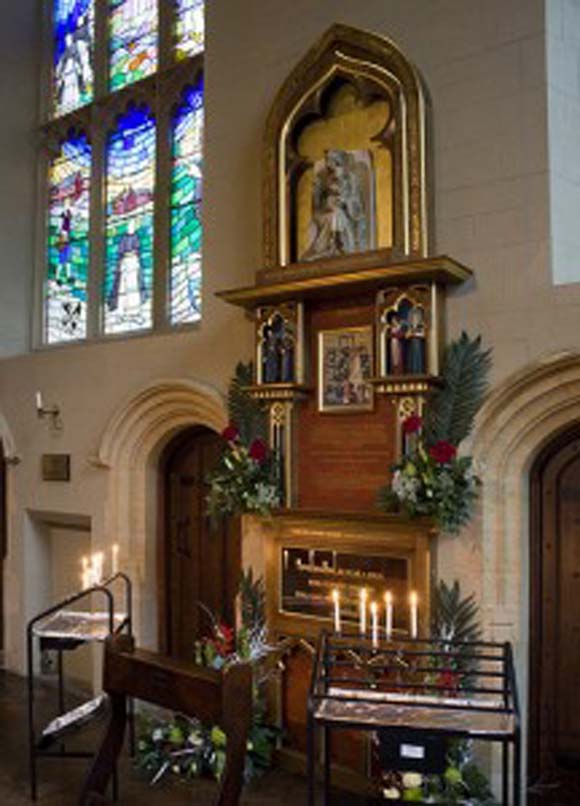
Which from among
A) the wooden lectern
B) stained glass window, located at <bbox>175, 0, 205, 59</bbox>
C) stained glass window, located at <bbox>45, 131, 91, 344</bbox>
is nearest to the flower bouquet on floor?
the wooden lectern

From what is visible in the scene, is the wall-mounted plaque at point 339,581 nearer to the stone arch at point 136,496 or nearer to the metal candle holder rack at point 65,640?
the metal candle holder rack at point 65,640

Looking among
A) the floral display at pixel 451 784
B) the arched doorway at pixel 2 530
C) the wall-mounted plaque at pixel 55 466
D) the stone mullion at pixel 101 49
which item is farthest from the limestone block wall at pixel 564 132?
the arched doorway at pixel 2 530

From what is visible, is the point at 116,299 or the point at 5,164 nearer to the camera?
the point at 116,299

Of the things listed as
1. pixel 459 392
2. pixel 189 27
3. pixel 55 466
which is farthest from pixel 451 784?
pixel 189 27

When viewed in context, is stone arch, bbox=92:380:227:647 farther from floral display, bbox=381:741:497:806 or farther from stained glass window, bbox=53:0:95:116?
stained glass window, bbox=53:0:95:116

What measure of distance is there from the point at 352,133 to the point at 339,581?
2667 millimetres

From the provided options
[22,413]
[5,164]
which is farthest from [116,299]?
[5,164]

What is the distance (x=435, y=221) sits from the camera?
193 inches

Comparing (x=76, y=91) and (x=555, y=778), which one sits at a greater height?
(x=76, y=91)

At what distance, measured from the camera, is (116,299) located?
733cm

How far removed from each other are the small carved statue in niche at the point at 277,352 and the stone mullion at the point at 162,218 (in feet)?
5.50

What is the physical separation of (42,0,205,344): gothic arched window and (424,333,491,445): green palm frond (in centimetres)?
244

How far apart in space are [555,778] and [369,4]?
4.53 meters

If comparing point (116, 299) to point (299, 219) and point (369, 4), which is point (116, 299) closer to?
point (299, 219)
